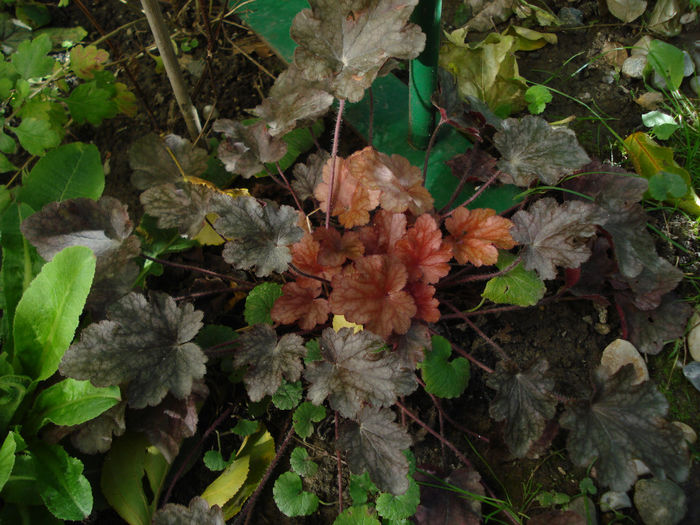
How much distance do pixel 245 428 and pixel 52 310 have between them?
62 cm

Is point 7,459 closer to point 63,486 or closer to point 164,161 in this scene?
point 63,486

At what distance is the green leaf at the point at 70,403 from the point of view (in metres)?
1.35

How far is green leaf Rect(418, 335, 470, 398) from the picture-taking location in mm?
1459

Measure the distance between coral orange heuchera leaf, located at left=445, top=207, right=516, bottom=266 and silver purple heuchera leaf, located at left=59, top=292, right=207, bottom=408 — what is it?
2.37 feet

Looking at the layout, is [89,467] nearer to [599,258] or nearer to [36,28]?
[599,258]

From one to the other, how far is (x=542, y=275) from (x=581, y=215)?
19 cm

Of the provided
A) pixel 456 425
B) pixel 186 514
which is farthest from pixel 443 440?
pixel 186 514

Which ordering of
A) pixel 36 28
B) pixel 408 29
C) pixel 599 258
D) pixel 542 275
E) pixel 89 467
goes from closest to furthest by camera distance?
pixel 408 29
pixel 542 275
pixel 89 467
pixel 599 258
pixel 36 28

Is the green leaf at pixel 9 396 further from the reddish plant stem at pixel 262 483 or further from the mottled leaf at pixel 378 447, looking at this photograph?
the mottled leaf at pixel 378 447

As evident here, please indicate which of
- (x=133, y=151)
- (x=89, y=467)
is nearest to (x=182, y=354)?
(x=89, y=467)

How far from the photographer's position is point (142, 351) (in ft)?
4.37

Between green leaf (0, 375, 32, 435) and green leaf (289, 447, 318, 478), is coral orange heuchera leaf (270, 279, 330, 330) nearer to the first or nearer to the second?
green leaf (289, 447, 318, 478)

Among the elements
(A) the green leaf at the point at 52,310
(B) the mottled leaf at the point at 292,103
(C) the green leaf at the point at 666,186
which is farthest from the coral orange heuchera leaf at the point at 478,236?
(A) the green leaf at the point at 52,310

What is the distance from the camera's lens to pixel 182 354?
1.34 meters
